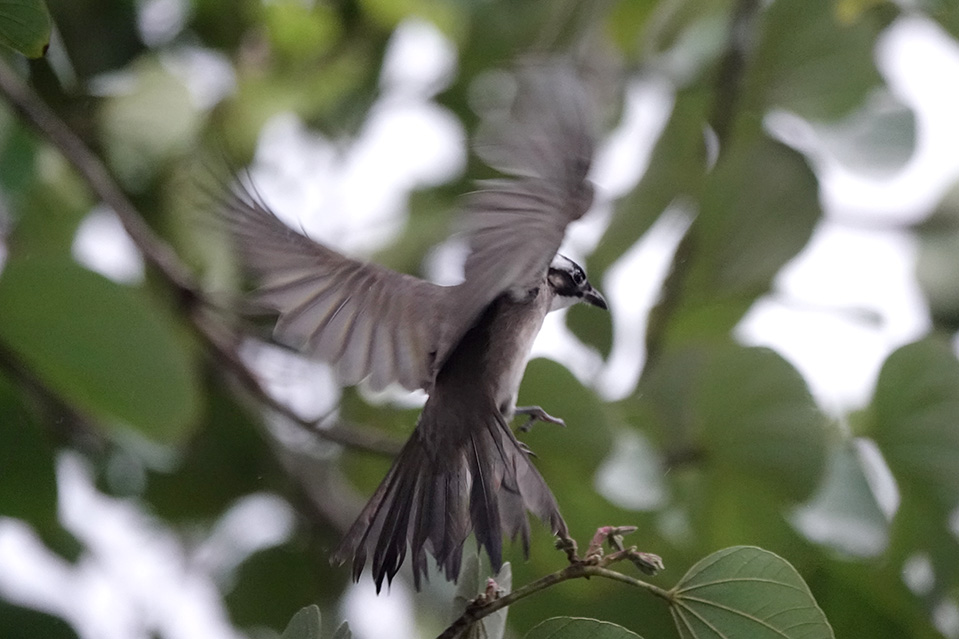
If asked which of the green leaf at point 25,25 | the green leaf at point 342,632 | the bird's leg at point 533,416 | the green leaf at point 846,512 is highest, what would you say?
the green leaf at point 25,25

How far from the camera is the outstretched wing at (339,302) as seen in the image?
3.95 feet

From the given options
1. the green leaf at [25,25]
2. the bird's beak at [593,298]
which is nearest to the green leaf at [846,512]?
the bird's beak at [593,298]

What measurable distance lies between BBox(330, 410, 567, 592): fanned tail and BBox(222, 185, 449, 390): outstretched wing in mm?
81

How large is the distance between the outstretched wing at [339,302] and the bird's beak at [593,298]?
0.88 ft

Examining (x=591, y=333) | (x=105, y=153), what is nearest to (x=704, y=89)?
(x=591, y=333)

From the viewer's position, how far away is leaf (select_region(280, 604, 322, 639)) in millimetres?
925

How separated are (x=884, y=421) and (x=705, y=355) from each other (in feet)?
1.00

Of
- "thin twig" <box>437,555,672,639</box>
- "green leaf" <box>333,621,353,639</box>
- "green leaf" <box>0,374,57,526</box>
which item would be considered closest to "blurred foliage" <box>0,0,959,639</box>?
"green leaf" <box>0,374,57,526</box>

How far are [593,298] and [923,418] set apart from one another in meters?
0.57

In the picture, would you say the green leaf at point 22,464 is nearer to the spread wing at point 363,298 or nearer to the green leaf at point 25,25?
the spread wing at point 363,298

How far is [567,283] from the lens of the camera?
4.65 ft

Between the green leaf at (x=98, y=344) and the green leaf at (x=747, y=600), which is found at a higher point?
the green leaf at (x=747, y=600)

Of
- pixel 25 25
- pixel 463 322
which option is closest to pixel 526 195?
pixel 463 322

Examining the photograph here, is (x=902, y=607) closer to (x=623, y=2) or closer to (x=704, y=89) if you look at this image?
(x=704, y=89)
